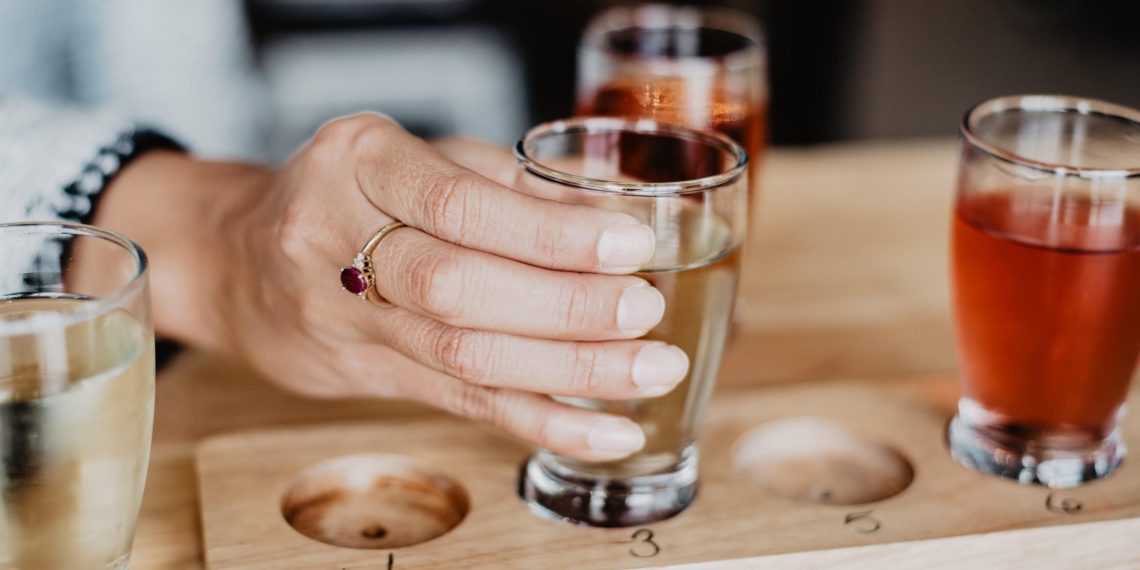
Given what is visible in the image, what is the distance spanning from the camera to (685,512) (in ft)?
2.44

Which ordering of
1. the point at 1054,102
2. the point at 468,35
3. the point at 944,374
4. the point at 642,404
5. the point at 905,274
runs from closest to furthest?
1. the point at 642,404
2. the point at 1054,102
3. the point at 944,374
4. the point at 905,274
5. the point at 468,35

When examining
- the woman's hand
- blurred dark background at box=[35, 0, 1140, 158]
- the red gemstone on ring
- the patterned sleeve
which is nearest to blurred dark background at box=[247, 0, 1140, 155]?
blurred dark background at box=[35, 0, 1140, 158]

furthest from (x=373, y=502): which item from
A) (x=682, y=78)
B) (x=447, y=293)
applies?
(x=682, y=78)

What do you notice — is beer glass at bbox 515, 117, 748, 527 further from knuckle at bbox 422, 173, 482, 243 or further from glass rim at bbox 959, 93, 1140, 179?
glass rim at bbox 959, 93, 1140, 179

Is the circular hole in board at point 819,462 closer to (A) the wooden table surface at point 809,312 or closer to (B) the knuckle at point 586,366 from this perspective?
(A) the wooden table surface at point 809,312

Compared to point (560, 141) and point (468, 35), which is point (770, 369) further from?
point (468, 35)

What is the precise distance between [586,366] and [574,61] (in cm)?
223

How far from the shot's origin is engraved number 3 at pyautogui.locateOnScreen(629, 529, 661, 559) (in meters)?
0.69

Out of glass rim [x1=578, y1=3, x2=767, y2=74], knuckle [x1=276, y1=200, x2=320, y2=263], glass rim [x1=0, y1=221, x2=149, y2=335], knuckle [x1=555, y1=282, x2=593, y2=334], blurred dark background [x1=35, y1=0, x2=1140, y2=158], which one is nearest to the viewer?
glass rim [x1=0, y1=221, x2=149, y2=335]

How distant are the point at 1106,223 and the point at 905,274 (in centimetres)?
41

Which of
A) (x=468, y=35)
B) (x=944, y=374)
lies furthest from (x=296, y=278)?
(x=468, y=35)

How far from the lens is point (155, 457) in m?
0.84

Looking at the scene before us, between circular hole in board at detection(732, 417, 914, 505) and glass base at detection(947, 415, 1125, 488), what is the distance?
0.05m

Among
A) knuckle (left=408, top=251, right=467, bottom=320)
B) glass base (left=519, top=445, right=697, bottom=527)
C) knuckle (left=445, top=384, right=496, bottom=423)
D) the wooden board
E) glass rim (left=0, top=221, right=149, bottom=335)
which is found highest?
glass rim (left=0, top=221, right=149, bottom=335)
